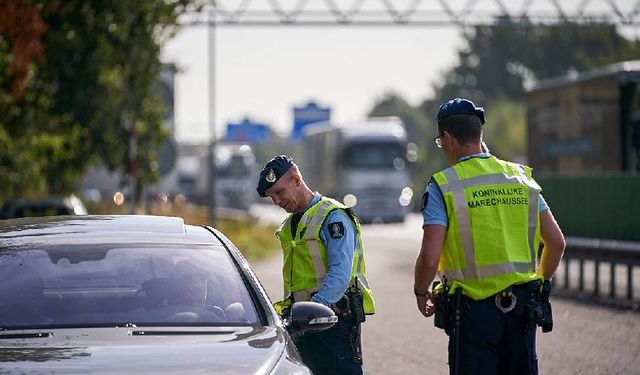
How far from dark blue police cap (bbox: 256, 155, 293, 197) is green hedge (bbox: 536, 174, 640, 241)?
13.7 meters

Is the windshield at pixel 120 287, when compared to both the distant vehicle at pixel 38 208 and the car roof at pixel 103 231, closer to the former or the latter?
the car roof at pixel 103 231

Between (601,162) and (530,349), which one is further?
(601,162)

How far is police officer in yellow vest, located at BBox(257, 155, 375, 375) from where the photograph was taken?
7.68 metres

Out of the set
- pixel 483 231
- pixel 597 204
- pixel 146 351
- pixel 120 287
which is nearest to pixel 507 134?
pixel 597 204

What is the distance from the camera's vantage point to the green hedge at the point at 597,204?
21.5m

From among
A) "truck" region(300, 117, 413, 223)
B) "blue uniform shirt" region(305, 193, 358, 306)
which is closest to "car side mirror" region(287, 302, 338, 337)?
"blue uniform shirt" region(305, 193, 358, 306)

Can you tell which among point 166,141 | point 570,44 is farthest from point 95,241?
point 570,44

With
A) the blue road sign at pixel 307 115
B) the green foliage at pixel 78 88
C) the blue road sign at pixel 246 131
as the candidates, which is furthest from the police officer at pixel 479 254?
the blue road sign at pixel 307 115

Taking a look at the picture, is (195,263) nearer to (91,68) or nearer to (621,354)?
(621,354)

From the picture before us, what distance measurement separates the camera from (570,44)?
94.2 metres

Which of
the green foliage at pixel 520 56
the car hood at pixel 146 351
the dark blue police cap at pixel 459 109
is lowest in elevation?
the car hood at pixel 146 351

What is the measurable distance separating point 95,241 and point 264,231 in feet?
108

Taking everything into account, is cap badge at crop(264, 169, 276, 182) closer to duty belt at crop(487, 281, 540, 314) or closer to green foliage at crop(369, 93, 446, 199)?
duty belt at crop(487, 281, 540, 314)

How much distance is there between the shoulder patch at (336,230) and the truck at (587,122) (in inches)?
609
